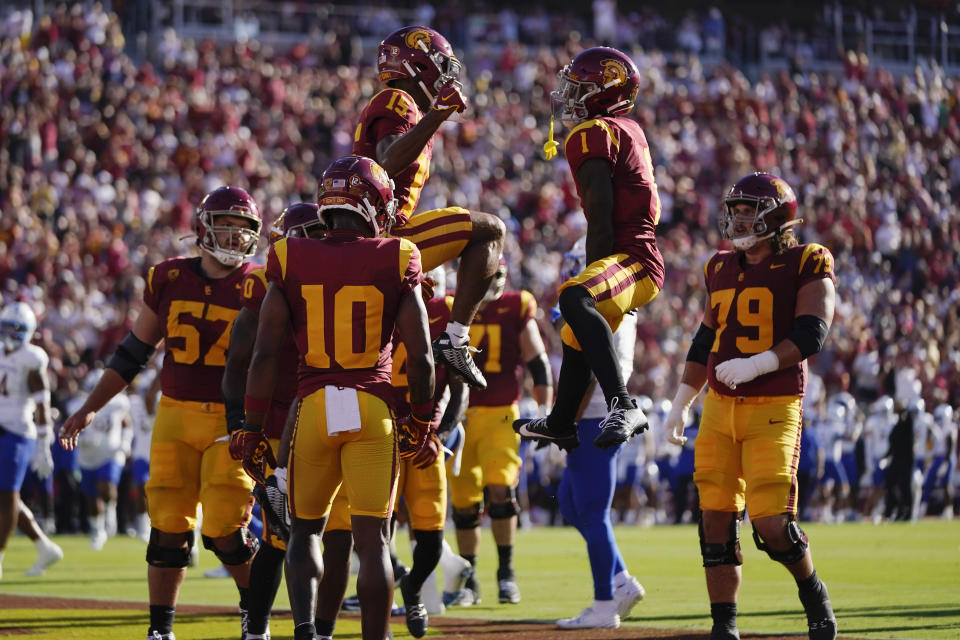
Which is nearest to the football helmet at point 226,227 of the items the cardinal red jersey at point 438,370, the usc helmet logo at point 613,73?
the cardinal red jersey at point 438,370

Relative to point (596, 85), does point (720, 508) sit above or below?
below

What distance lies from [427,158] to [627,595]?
3.13 m

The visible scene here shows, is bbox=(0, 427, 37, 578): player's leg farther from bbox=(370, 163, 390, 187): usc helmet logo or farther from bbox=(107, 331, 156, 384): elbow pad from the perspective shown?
bbox=(370, 163, 390, 187): usc helmet logo

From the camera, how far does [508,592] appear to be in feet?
34.4

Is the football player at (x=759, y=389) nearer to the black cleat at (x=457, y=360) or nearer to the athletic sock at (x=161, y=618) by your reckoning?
the black cleat at (x=457, y=360)

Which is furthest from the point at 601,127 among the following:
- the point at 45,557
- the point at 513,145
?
the point at 513,145

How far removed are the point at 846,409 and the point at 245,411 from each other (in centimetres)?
1711

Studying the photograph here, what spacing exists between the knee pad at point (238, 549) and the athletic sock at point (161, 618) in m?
0.39

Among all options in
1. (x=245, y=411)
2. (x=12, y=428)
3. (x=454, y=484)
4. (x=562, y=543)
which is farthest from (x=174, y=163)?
(x=245, y=411)

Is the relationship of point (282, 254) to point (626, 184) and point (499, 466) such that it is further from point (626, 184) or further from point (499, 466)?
point (499, 466)

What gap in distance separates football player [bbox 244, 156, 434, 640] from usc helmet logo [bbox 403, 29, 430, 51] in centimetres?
125

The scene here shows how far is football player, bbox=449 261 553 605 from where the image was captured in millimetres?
10500

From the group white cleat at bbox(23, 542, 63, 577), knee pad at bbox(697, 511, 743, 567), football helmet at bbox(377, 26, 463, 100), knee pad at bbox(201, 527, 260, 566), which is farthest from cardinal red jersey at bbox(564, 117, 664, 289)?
white cleat at bbox(23, 542, 63, 577)

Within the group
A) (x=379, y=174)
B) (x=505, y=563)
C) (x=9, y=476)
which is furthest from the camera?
(x=9, y=476)
